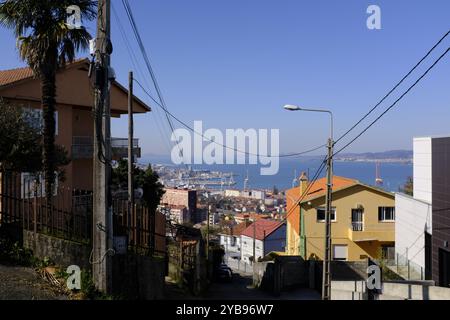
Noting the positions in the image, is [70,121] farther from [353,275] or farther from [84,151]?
[353,275]

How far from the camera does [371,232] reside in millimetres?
38219

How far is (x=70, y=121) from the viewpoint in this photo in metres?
27.5

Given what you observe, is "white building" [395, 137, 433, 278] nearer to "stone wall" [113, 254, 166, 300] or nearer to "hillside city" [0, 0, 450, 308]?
"hillside city" [0, 0, 450, 308]

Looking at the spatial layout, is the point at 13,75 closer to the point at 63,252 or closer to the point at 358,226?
the point at 63,252

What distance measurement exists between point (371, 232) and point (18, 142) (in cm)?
→ 2985

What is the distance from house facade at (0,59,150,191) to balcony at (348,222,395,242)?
18.2 m

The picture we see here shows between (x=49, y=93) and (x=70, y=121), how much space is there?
10975 mm

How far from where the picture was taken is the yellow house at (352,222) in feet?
125

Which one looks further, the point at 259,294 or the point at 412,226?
the point at 412,226

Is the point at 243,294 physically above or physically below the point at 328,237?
below

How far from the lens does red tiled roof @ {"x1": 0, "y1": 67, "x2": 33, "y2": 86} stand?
23444 mm

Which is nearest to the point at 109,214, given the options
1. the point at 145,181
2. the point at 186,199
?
the point at 145,181

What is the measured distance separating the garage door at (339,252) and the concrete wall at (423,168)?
1248cm
